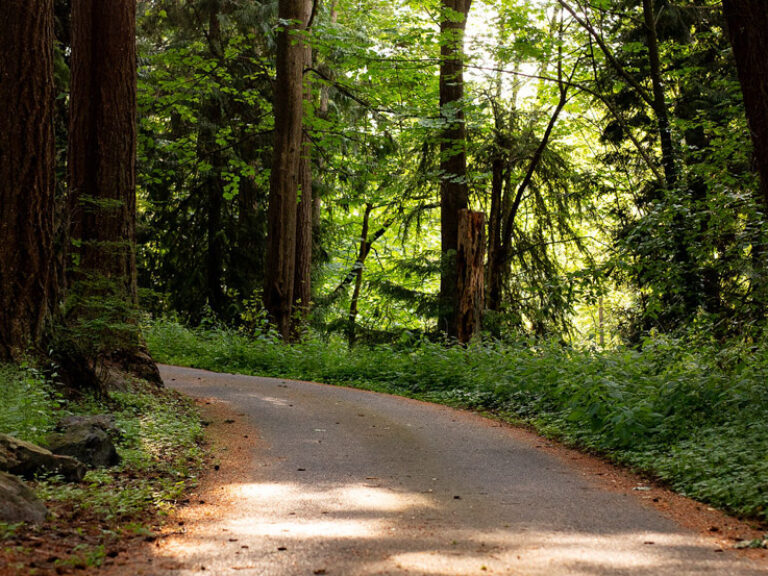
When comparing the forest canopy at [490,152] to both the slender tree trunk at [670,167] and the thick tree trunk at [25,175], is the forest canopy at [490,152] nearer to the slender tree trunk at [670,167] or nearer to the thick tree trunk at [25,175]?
the slender tree trunk at [670,167]

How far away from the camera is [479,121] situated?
689 inches

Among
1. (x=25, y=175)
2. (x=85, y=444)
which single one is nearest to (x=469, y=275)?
(x=25, y=175)

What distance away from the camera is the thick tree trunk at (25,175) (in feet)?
25.9

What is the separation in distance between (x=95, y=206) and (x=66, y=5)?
871 cm

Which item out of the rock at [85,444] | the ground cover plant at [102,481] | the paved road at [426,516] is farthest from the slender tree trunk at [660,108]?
the rock at [85,444]

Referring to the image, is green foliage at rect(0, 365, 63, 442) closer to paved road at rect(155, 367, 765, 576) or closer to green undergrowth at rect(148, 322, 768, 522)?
paved road at rect(155, 367, 765, 576)

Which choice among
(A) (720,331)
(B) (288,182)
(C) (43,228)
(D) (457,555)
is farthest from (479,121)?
(D) (457,555)

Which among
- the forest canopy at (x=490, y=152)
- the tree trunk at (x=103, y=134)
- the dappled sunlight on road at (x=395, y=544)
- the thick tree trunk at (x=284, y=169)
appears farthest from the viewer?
the thick tree trunk at (x=284, y=169)

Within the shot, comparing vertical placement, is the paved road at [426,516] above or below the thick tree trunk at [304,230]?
below

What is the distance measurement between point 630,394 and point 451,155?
32.5 ft

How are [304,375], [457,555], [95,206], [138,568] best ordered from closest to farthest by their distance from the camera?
[138,568], [457,555], [95,206], [304,375]

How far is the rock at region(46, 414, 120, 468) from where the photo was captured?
6395 mm

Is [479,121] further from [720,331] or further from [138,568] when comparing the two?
[138,568]

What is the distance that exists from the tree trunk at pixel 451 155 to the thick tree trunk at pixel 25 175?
9663 millimetres
